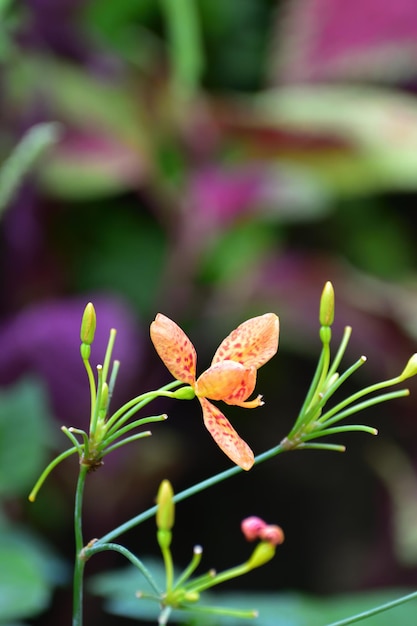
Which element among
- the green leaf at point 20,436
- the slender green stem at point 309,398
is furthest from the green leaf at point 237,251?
the slender green stem at point 309,398

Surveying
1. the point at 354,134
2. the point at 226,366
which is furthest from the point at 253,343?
the point at 354,134

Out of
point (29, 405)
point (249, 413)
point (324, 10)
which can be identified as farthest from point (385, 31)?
point (29, 405)

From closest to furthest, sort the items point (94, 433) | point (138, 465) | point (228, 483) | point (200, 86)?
point (94, 433)
point (138, 465)
point (228, 483)
point (200, 86)

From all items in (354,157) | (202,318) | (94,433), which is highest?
(354,157)

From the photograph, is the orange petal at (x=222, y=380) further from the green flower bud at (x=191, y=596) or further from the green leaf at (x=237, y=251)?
the green leaf at (x=237, y=251)

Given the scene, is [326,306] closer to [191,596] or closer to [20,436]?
[191,596]

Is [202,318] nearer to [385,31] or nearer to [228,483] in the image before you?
[228,483]
